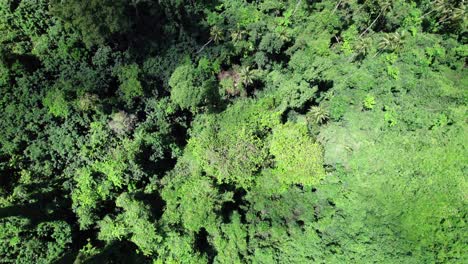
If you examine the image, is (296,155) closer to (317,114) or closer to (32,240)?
(317,114)

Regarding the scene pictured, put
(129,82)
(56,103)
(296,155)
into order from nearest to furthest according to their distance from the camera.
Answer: (296,155), (56,103), (129,82)

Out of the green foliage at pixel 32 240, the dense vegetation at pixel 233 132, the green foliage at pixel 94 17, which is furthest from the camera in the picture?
the green foliage at pixel 94 17

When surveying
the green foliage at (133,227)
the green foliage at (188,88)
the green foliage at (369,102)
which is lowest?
the green foliage at (133,227)

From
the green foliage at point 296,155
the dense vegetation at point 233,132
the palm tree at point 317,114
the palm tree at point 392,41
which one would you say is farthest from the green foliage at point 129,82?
the palm tree at point 392,41

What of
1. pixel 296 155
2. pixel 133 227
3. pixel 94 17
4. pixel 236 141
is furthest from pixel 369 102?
pixel 94 17

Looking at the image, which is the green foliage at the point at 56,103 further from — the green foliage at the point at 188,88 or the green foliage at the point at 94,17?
the green foliage at the point at 188,88

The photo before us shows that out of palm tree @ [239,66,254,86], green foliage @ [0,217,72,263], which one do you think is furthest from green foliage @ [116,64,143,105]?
green foliage @ [0,217,72,263]

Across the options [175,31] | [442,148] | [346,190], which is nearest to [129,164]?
[175,31]

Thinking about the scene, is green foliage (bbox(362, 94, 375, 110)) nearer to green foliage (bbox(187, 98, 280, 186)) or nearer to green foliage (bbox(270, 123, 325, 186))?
green foliage (bbox(270, 123, 325, 186))
